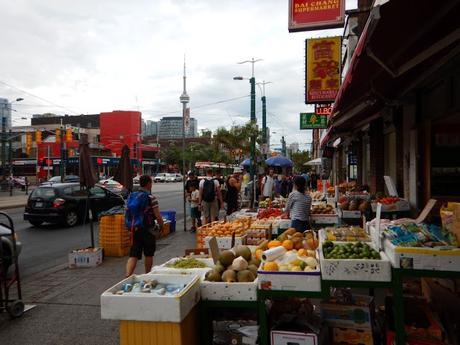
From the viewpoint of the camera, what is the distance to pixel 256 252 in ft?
15.6

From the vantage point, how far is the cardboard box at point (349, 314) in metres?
3.86

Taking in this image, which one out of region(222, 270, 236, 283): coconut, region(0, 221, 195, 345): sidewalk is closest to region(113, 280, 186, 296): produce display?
region(222, 270, 236, 283): coconut

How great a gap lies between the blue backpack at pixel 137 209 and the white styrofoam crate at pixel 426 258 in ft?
13.8

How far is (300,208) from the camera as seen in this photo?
750 cm

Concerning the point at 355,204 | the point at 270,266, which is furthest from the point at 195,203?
the point at 270,266

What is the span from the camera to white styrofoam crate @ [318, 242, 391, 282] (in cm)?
360

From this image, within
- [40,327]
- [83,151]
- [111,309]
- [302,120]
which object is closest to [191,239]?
[83,151]

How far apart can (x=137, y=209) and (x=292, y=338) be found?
3.72 m

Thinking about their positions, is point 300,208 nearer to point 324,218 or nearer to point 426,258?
point 324,218

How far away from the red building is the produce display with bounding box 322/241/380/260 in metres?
62.9

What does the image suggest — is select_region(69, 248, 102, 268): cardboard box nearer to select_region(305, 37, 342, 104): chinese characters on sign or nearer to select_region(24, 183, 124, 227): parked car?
select_region(24, 183, 124, 227): parked car

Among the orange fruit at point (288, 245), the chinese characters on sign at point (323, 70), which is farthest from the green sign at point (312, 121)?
the orange fruit at point (288, 245)

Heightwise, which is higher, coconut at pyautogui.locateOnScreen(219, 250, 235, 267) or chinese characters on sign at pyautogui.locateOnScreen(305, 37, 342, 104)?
chinese characters on sign at pyautogui.locateOnScreen(305, 37, 342, 104)

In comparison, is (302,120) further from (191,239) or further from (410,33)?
(410,33)
